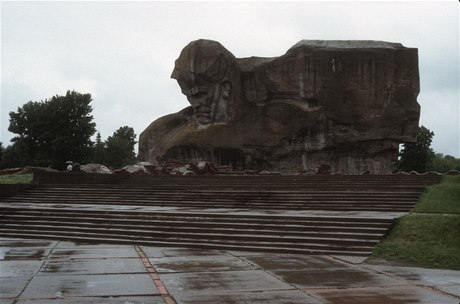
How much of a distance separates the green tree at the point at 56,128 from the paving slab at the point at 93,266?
4177cm

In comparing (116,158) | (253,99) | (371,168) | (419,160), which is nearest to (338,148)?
(371,168)

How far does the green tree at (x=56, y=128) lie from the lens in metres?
49.3

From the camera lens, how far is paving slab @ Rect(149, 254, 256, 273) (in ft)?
26.6

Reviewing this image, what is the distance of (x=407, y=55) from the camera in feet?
119

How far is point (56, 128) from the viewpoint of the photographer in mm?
50344

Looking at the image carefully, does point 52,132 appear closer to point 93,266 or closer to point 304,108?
point 304,108

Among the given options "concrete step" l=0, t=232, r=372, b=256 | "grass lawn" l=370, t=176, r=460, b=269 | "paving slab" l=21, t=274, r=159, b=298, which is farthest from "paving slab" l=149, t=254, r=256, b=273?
"grass lawn" l=370, t=176, r=460, b=269

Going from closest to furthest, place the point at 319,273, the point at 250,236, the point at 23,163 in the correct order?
the point at 319,273
the point at 250,236
the point at 23,163

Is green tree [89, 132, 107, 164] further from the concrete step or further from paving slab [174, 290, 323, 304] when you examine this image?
paving slab [174, 290, 323, 304]

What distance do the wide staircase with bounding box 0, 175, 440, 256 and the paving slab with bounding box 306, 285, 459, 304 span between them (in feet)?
10.8

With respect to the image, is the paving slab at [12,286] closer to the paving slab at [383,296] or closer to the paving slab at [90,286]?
the paving slab at [90,286]

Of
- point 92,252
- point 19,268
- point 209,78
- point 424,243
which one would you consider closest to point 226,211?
point 92,252

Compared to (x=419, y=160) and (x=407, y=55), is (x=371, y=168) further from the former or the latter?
(x=419, y=160)

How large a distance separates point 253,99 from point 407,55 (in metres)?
10.7
